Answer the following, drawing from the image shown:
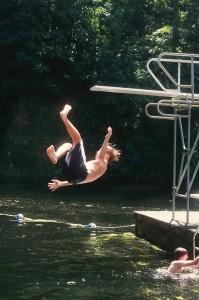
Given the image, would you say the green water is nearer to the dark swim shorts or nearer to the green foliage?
the dark swim shorts

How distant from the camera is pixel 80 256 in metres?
13.7

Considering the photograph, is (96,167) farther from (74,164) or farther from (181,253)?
(181,253)

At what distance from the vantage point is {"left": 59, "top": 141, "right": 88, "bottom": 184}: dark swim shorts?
977cm

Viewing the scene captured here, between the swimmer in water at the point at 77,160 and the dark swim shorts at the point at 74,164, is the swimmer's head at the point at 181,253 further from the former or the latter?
the dark swim shorts at the point at 74,164

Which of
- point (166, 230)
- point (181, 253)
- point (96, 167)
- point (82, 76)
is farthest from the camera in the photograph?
point (82, 76)

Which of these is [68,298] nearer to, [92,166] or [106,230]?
[92,166]

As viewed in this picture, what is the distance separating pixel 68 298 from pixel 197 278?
9.08 feet

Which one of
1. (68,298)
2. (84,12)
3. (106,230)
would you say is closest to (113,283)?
(68,298)

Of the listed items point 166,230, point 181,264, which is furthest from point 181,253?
point 166,230

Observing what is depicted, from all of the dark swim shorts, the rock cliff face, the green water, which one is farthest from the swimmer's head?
the dark swim shorts

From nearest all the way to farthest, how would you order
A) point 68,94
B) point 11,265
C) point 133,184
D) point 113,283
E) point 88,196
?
point 113,283 < point 11,265 < point 88,196 < point 133,184 < point 68,94

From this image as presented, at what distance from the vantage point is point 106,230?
17.6 meters

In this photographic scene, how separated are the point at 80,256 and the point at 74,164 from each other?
172 inches

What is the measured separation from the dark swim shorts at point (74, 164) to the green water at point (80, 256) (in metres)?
1.85
